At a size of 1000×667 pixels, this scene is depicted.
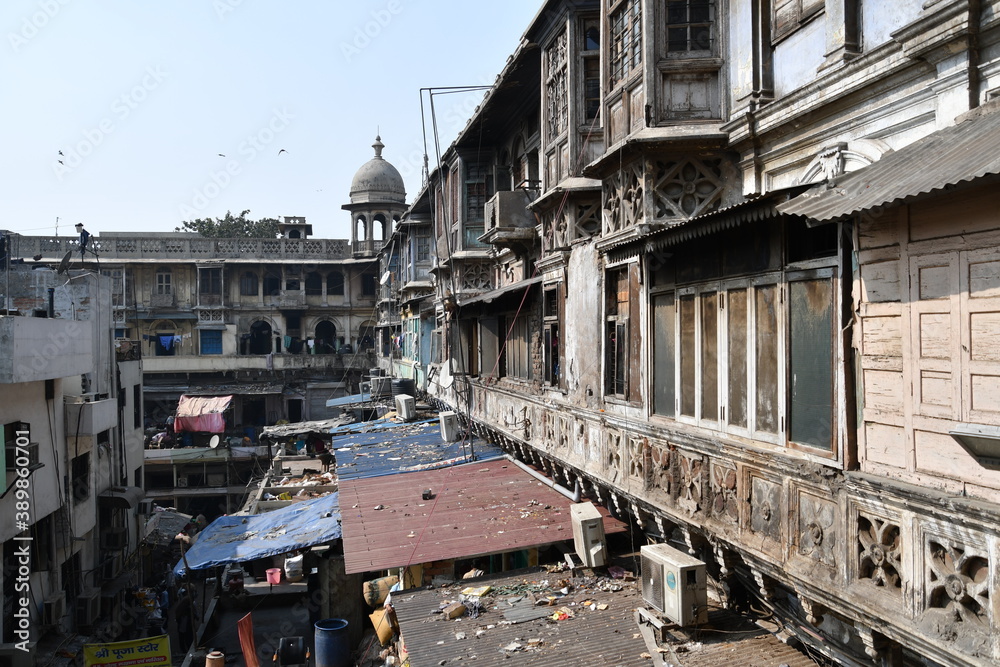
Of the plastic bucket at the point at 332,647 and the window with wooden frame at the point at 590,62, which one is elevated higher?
the window with wooden frame at the point at 590,62

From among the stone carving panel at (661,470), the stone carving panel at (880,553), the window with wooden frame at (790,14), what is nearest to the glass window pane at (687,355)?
the stone carving panel at (661,470)

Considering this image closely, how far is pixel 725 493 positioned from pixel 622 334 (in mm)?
3307

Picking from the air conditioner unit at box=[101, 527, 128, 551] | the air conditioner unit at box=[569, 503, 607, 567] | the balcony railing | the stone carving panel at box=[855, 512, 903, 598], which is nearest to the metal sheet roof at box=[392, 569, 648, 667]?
the air conditioner unit at box=[569, 503, 607, 567]

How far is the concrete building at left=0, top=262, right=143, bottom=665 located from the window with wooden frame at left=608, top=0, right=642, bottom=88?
39.6 feet

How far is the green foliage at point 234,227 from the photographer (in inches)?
2243

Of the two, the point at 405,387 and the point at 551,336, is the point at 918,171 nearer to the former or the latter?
the point at 551,336

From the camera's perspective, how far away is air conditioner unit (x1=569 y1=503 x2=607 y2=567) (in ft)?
30.0

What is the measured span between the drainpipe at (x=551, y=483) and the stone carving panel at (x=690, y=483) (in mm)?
3534

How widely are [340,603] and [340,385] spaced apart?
32.2m

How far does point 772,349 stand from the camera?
627cm

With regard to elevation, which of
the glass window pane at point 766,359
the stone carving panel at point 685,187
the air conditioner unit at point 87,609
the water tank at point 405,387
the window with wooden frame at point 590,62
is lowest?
the air conditioner unit at point 87,609

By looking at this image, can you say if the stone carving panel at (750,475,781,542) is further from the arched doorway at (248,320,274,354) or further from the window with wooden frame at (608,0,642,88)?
the arched doorway at (248,320,274,354)

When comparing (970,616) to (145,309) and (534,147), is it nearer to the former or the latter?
(534,147)

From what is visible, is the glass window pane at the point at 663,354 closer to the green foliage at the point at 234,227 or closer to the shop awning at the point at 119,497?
the shop awning at the point at 119,497
